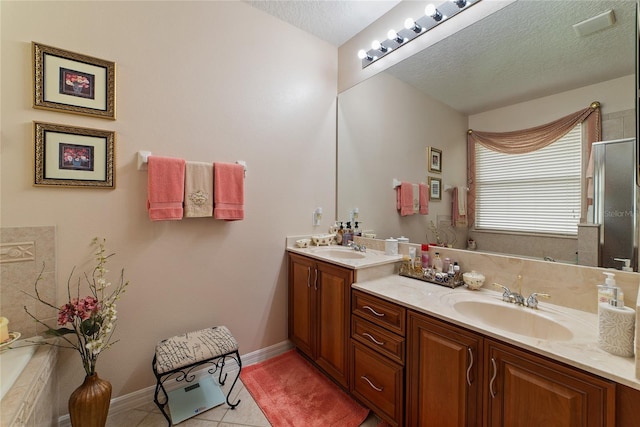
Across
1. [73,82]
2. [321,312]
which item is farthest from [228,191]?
[321,312]

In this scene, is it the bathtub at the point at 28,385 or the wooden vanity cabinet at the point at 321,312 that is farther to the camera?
the wooden vanity cabinet at the point at 321,312

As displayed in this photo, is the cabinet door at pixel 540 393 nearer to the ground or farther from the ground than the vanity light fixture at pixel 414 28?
nearer to the ground

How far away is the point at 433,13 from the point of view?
169 centimetres

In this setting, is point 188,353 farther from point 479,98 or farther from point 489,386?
point 479,98

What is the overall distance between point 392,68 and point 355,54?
52 cm

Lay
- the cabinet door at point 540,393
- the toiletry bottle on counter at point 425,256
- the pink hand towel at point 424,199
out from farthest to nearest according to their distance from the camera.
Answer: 1. the pink hand towel at point 424,199
2. the toiletry bottle on counter at point 425,256
3. the cabinet door at point 540,393

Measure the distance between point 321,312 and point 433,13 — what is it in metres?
2.24

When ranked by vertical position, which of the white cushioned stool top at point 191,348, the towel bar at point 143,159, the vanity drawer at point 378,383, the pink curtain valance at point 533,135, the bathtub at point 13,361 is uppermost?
the pink curtain valance at point 533,135

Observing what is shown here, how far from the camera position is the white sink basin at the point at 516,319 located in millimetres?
1084

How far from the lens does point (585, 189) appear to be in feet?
3.89

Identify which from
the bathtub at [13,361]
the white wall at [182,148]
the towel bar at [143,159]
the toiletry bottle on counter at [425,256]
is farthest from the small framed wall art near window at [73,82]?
the toiletry bottle on counter at [425,256]

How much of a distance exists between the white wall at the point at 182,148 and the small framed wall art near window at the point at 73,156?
0.04 metres

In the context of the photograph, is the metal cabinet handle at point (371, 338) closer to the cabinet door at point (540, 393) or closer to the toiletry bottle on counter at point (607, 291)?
the cabinet door at point (540, 393)

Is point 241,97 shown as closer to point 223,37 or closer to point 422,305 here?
point 223,37
